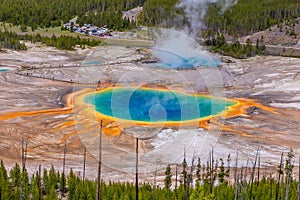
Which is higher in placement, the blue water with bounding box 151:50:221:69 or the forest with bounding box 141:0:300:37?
the forest with bounding box 141:0:300:37

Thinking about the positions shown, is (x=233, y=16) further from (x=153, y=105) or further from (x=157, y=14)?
(x=153, y=105)

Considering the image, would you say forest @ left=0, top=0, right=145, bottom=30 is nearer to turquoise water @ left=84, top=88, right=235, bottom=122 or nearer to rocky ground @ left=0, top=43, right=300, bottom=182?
rocky ground @ left=0, top=43, right=300, bottom=182

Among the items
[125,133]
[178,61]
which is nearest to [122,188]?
[125,133]

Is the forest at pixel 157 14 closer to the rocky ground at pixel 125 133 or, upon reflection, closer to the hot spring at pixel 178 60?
the rocky ground at pixel 125 133

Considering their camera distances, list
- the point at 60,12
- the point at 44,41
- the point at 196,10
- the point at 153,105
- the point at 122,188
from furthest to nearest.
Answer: the point at 196,10
the point at 60,12
the point at 44,41
the point at 153,105
the point at 122,188

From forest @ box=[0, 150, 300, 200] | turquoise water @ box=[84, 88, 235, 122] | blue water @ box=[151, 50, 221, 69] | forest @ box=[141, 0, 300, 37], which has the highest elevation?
forest @ box=[141, 0, 300, 37]

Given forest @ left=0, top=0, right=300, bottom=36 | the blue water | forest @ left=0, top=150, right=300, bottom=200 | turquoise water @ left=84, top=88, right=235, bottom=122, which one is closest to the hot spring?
the blue water

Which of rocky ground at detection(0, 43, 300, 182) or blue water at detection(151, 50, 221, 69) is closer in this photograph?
rocky ground at detection(0, 43, 300, 182)
